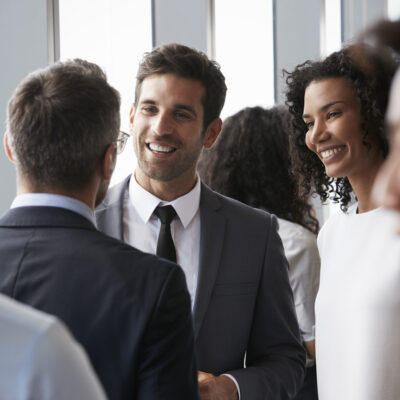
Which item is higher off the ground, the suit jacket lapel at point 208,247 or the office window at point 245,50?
the office window at point 245,50

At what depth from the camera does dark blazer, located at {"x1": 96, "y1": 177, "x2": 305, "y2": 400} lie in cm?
196

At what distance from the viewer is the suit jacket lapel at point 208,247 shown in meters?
1.96

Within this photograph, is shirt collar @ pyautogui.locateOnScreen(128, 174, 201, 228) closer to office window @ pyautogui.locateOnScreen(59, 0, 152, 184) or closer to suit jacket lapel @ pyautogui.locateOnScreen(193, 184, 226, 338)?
suit jacket lapel @ pyautogui.locateOnScreen(193, 184, 226, 338)

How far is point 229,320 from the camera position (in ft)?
6.50

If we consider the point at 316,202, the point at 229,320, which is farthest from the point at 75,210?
the point at 316,202

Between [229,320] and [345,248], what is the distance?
0.46 metres

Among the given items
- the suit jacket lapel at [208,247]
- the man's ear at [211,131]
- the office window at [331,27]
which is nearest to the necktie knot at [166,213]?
the suit jacket lapel at [208,247]

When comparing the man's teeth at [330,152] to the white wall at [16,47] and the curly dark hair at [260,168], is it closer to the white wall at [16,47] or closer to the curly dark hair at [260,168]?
the curly dark hair at [260,168]

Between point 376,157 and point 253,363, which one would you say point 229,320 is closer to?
point 253,363

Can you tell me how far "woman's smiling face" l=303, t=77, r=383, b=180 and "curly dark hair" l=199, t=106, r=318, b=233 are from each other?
0.75 m

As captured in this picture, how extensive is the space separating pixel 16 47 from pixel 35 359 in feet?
12.7

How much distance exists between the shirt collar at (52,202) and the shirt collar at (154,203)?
2.91ft

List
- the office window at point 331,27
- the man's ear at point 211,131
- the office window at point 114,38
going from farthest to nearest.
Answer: the office window at point 331,27 → the office window at point 114,38 → the man's ear at point 211,131

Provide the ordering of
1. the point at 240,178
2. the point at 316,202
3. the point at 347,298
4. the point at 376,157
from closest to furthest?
the point at 347,298 < the point at 376,157 < the point at 240,178 < the point at 316,202
